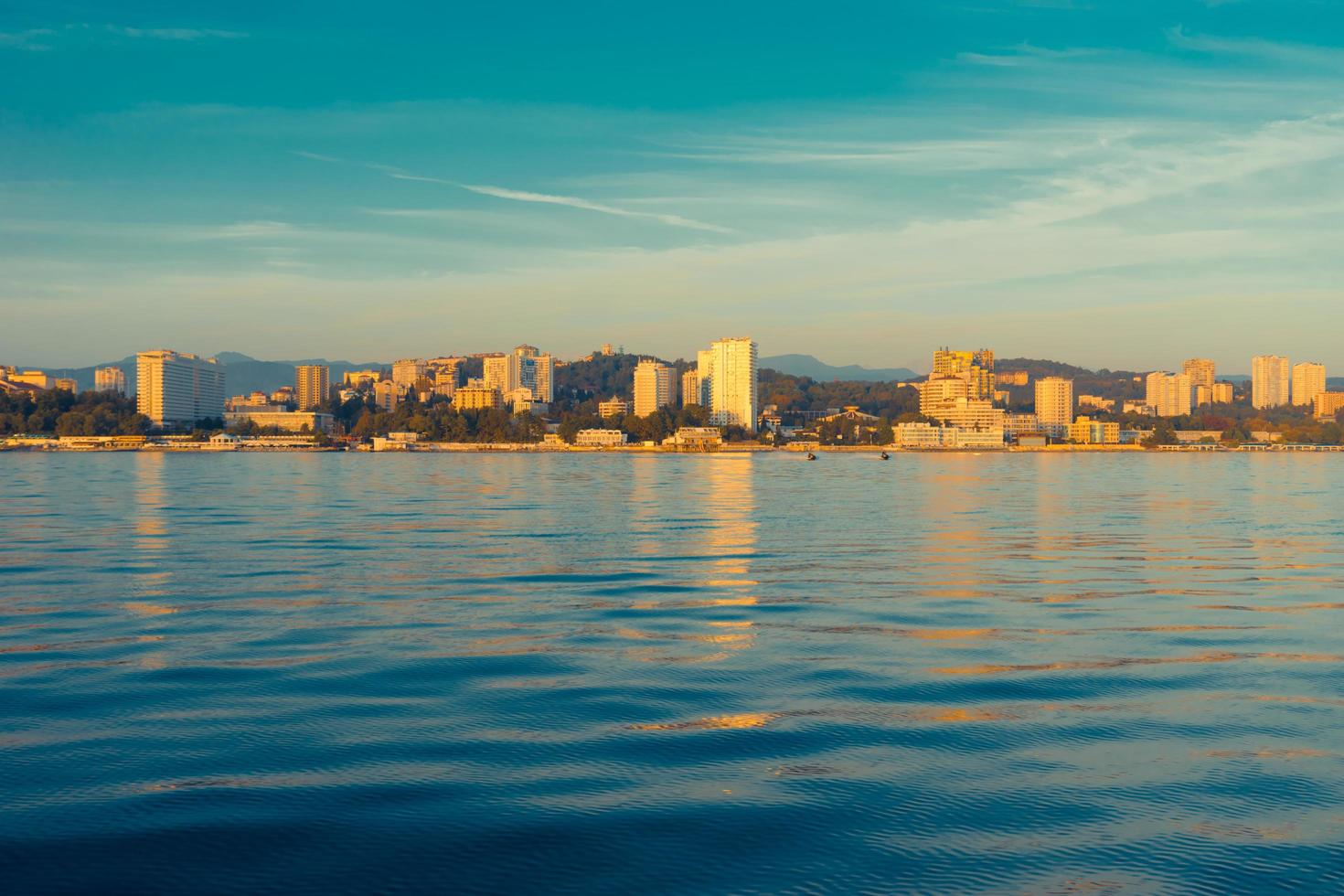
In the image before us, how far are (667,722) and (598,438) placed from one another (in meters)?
175

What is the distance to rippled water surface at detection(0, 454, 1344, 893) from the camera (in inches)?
255

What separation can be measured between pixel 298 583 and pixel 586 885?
12565 mm

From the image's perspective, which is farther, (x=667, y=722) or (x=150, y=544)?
(x=150, y=544)

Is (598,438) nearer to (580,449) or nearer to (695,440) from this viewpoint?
(580,449)

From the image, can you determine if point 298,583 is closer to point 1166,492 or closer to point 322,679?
point 322,679

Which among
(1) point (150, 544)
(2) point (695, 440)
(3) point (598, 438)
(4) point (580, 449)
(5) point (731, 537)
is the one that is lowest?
(4) point (580, 449)

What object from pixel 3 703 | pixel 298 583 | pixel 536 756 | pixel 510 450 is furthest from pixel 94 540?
pixel 510 450

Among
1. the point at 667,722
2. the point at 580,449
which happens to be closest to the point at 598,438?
the point at 580,449

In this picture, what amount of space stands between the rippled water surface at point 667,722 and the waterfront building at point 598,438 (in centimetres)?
16054

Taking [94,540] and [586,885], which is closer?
[586,885]

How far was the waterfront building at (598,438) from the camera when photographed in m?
183

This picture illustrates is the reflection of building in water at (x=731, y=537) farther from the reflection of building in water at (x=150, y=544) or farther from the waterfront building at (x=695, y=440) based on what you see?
the waterfront building at (x=695, y=440)

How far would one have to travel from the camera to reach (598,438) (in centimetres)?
18412

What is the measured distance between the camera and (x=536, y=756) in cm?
838
